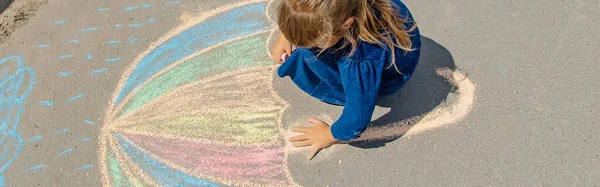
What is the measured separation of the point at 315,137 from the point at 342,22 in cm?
97

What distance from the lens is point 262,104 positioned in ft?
8.27

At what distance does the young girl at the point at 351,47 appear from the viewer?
1491 mm

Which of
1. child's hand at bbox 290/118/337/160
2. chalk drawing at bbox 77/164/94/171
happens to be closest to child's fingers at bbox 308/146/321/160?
child's hand at bbox 290/118/337/160

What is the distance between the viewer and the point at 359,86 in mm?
1710

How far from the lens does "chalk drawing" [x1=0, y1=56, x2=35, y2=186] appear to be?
98.7 inches

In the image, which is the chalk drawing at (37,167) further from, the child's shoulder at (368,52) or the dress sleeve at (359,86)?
the child's shoulder at (368,52)

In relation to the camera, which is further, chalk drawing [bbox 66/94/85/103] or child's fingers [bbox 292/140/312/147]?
chalk drawing [bbox 66/94/85/103]

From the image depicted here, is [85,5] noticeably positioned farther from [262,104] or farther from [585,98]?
[585,98]

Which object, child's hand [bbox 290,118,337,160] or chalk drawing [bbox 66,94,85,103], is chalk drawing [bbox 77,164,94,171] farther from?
child's hand [bbox 290,118,337,160]

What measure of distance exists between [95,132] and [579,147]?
107 inches

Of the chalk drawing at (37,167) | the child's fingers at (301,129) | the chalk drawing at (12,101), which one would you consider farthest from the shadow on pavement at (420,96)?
the chalk drawing at (12,101)

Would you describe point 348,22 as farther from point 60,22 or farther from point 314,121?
point 60,22

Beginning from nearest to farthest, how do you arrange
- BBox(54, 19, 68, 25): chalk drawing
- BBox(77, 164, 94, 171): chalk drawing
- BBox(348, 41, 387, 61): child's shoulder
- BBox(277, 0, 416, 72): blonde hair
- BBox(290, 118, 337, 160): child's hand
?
BBox(277, 0, 416, 72): blonde hair, BBox(348, 41, 387, 61): child's shoulder, BBox(290, 118, 337, 160): child's hand, BBox(77, 164, 94, 171): chalk drawing, BBox(54, 19, 68, 25): chalk drawing

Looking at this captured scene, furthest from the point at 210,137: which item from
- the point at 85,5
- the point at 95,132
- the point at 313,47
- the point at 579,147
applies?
the point at 579,147
